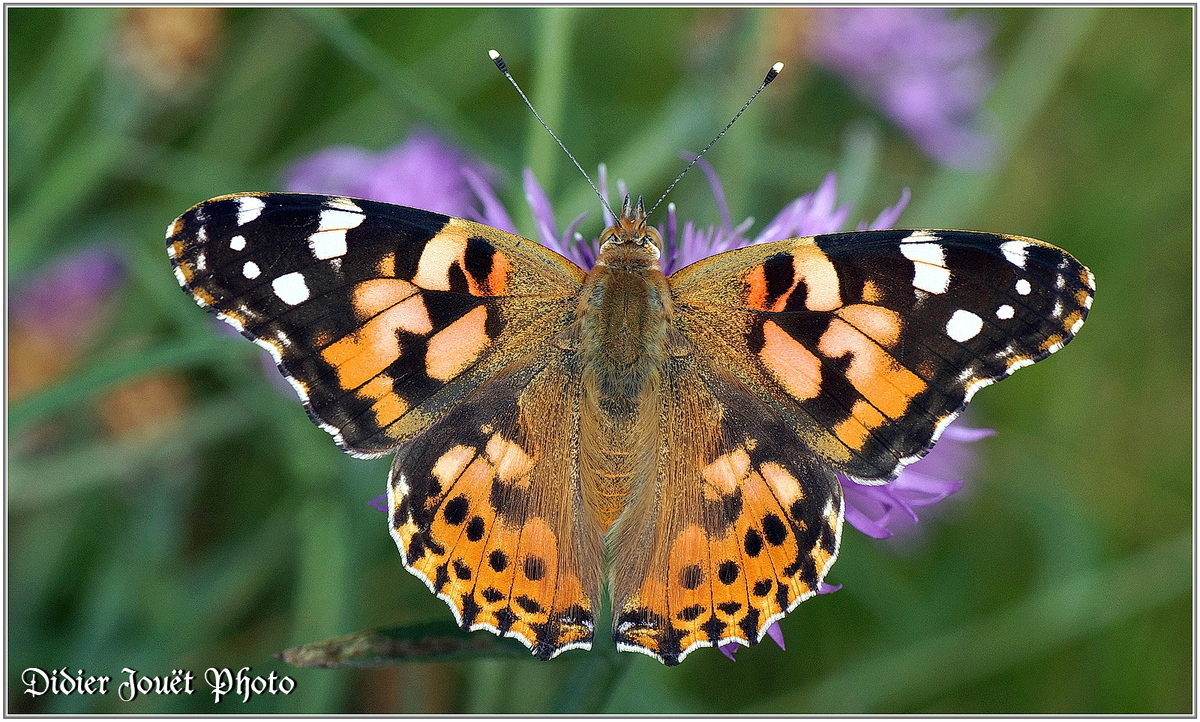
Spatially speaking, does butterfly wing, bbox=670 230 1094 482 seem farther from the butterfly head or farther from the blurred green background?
the blurred green background

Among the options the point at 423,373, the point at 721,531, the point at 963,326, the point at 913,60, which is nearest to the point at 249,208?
the point at 423,373

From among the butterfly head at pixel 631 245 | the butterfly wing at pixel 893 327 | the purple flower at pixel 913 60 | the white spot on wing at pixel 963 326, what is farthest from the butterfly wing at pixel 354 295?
the purple flower at pixel 913 60

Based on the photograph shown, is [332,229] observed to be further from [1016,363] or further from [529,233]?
[1016,363]

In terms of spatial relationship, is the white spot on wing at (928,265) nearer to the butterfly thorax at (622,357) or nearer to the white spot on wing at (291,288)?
the butterfly thorax at (622,357)

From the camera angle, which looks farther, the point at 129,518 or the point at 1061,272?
the point at 129,518

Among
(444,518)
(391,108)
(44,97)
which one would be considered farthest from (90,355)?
(444,518)

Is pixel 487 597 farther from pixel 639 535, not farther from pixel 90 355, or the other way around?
pixel 90 355
